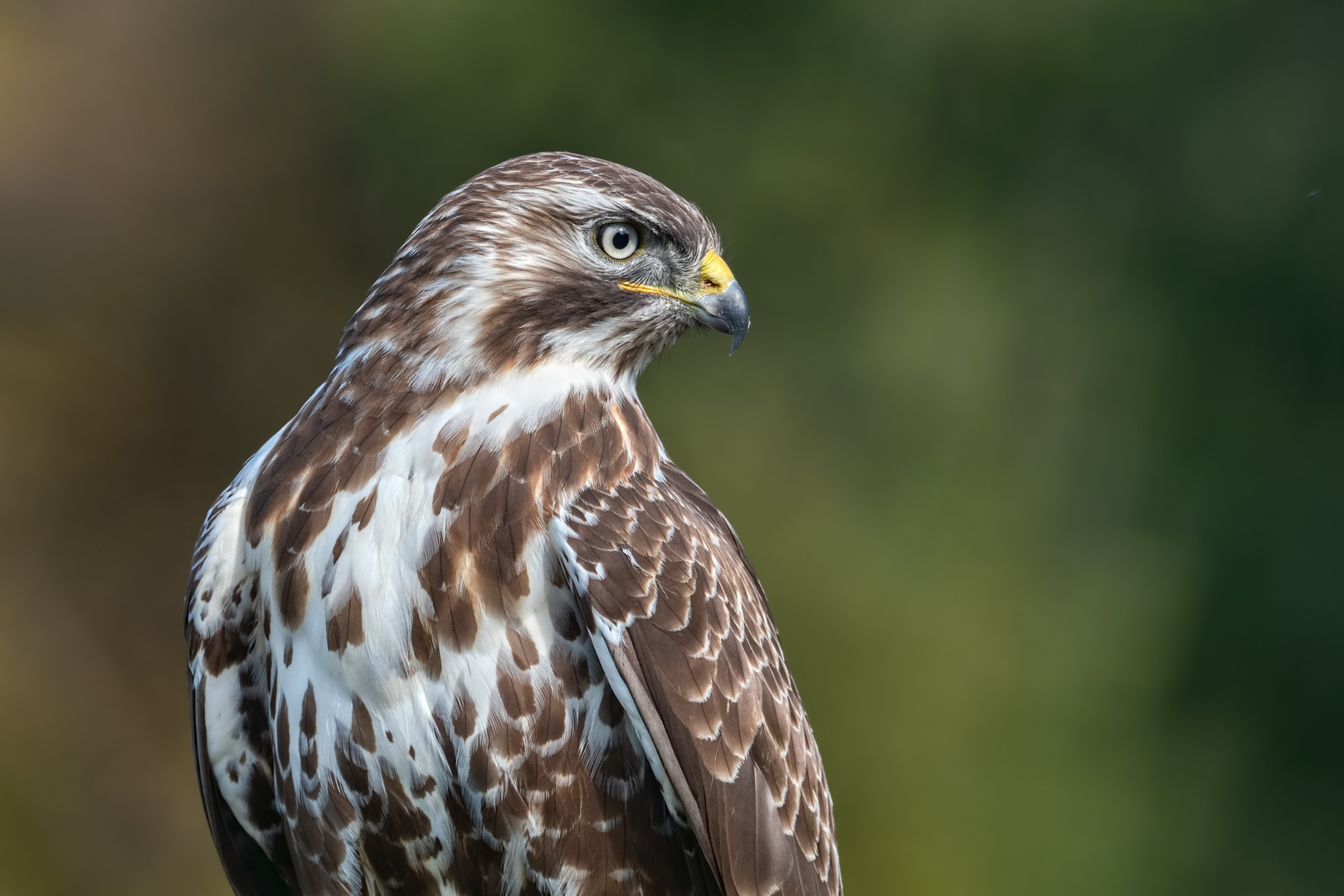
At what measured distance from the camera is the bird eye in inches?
102

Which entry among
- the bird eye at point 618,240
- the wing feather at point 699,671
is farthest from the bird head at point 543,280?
the wing feather at point 699,671

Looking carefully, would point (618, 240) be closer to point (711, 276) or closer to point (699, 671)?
point (711, 276)

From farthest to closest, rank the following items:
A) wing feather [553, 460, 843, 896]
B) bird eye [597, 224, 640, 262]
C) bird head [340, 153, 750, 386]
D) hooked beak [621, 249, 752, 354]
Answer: hooked beak [621, 249, 752, 354], bird eye [597, 224, 640, 262], bird head [340, 153, 750, 386], wing feather [553, 460, 843, 896]

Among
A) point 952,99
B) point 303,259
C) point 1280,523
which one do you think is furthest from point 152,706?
point 1280,523

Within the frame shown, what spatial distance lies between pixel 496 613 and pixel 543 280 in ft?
2.41

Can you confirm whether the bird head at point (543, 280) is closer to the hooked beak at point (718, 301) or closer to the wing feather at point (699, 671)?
the hooked beak at point (718, 301)

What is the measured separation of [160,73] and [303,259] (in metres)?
1.37

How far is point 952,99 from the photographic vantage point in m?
7.50

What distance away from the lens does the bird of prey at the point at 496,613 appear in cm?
229

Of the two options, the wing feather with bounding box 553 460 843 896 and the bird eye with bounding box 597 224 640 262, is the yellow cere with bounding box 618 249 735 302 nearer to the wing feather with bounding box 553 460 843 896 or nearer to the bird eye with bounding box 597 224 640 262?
the bird eye with bounding box 597 224 640 262

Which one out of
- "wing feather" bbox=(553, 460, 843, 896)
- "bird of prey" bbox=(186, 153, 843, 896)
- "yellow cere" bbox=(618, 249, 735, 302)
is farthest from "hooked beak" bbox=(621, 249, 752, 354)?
"wing feather" bbox=(553, 460, 843, 896)

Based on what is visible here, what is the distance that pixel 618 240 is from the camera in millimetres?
2621

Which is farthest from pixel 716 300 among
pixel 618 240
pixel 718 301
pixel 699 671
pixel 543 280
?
pixel 699 671

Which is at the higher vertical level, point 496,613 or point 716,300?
point 716,300
